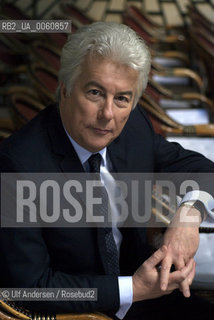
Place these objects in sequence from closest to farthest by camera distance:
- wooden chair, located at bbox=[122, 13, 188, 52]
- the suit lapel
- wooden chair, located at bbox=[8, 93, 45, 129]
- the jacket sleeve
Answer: the jacket sleeve < the suit lapel < wooden chair, located at bbox=[8, 93, 45, 129] < wooden chair, located at bbox=[122, 13, 188, 52]

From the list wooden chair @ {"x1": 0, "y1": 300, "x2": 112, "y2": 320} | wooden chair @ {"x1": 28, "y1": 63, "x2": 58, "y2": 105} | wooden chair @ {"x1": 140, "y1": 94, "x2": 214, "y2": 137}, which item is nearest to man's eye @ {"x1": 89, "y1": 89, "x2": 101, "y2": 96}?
wooden chair @ {"x1": 0, "y1": 300, "x2": 112, "y2": 320}

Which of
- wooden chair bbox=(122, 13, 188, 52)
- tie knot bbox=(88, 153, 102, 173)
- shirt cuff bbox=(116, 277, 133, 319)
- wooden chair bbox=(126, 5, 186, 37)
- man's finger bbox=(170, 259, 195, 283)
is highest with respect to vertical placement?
wooden chair bbox=(126, 5, 186, 37)

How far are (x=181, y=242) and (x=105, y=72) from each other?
421 mm

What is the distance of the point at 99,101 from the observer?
2.99ft

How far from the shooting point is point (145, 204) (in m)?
1.25

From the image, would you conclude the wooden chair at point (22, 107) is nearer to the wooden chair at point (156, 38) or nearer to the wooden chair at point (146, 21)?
the wooden chair at point (156, 38)

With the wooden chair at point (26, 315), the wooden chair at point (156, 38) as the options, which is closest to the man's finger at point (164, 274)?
the wooden chair at point (26, 315)

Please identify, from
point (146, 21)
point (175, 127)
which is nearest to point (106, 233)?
point (175, 127)

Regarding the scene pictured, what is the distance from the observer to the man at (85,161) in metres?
0.88

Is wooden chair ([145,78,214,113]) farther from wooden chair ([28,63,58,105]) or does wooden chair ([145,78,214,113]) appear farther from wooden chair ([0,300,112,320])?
wooden chair ([0,300,112,320])

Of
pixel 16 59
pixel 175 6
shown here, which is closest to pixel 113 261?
pixel 16 59

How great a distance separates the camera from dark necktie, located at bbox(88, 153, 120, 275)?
1.02 meters

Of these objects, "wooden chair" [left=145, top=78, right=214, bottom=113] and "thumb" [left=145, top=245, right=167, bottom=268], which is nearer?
"thumb" [left=145, top=245, right=167, bottom=268]

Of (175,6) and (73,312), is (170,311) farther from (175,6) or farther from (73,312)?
(175,6)
